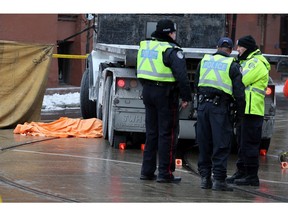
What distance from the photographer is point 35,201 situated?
818cm

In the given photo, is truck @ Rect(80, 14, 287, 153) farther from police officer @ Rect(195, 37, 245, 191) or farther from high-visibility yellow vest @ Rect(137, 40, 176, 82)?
police officer @ Rect(195, 37, 245, 191)

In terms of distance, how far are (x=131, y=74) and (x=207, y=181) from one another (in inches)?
136

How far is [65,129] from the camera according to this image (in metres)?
14.3

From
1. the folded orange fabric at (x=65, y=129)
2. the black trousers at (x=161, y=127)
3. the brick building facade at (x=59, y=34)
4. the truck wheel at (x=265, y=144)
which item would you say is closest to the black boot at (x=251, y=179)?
the black trousers at (x=161, y=127)

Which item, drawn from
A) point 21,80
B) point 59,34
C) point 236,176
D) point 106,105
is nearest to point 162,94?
point 236,176

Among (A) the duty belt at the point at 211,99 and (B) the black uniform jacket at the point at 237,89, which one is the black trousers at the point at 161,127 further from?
(B) the black uniform jacket at the point at 237,89

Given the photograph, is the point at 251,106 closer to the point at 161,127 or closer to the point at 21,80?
the point at 161,127

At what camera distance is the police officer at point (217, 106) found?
921cm

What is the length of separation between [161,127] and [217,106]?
30.7 inches

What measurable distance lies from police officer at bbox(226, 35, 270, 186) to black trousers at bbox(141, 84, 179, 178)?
2.79 feet

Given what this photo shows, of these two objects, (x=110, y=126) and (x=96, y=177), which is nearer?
(x=96, y=177)

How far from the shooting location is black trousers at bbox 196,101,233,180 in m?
9.28

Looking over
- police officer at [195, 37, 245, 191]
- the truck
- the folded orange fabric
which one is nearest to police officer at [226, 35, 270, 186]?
police officer at [195, 37, 245, 191]

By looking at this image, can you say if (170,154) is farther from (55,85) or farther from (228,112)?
(55,85)
